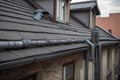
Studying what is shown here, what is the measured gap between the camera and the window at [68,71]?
19.9ft

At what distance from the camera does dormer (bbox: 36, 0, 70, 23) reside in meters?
7.07

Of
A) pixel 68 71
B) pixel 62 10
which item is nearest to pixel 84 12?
pixel 62 10

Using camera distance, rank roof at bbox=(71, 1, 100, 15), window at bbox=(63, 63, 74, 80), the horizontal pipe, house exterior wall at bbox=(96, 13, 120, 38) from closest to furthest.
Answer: the horizontal pipe
window at bbox=(63, 63, 74, 80)
roof at bbox=(71, 1, 100, 15)
house exterior wall at bbox=(96, 13, 120, 38)

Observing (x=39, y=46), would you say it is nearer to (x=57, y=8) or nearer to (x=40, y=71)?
(x=40, y=71)

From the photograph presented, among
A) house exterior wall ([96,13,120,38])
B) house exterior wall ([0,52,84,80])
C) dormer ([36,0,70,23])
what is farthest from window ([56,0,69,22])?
house exterior wall ([96,13,120,38])

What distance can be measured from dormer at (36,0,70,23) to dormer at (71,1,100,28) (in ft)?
9.94

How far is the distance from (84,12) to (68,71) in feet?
19.3

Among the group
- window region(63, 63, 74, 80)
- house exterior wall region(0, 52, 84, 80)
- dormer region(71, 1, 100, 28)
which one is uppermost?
dormer region(71, 1, 100, 28)

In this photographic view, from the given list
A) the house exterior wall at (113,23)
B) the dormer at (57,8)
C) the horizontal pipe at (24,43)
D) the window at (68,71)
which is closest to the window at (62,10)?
the dormer at (57,8)

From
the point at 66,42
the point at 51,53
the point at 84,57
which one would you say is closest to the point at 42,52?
the point at 51,53

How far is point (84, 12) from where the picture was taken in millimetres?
11555

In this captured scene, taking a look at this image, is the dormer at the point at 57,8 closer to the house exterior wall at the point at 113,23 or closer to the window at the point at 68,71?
the window at the point at 68,71

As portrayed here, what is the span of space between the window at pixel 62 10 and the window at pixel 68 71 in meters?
1.92

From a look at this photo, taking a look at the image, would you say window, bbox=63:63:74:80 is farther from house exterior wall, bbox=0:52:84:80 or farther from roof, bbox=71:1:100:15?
roof, bbox=71:1:100:15
